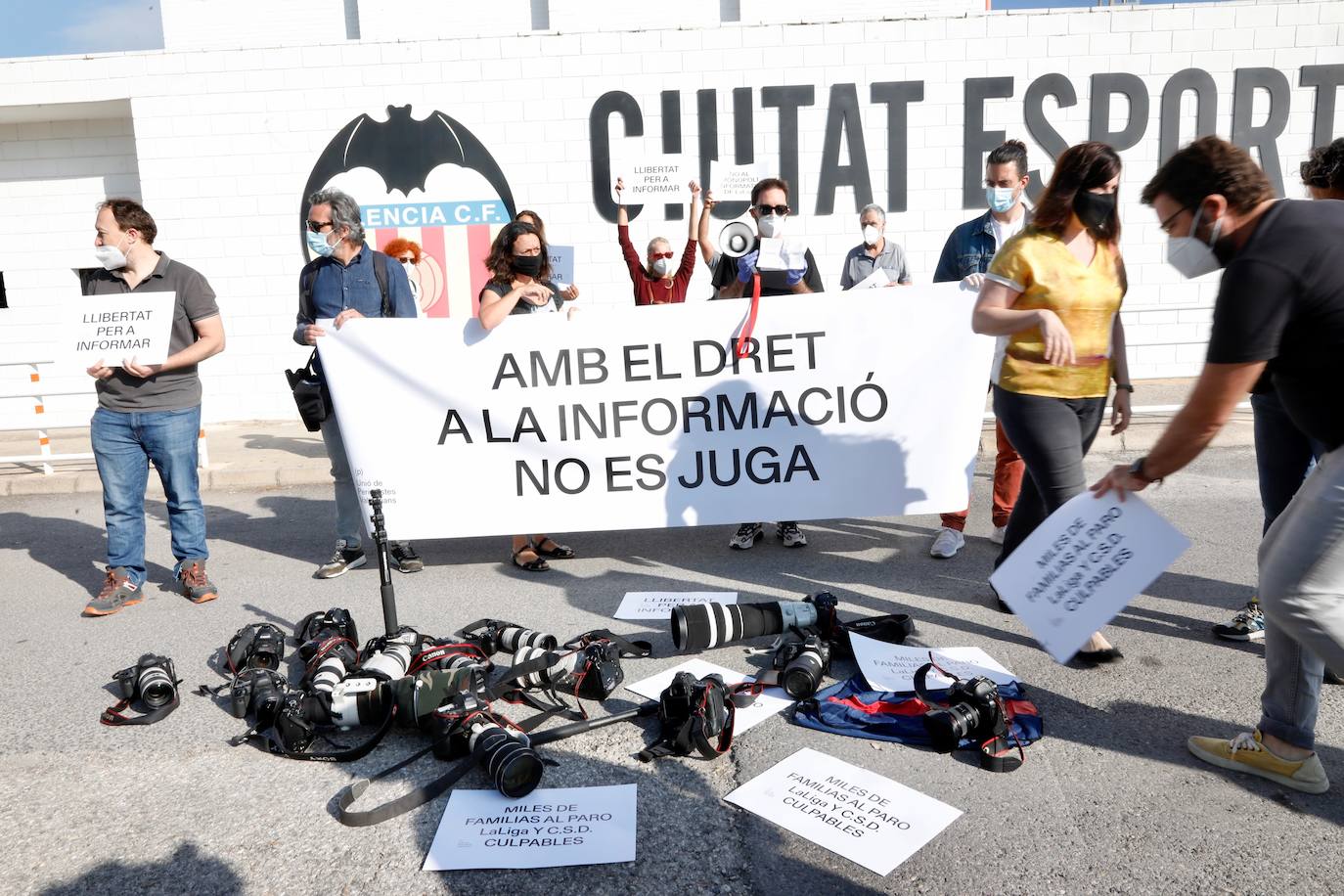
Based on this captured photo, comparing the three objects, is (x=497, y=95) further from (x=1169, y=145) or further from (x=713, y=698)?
(x=713, y=698)

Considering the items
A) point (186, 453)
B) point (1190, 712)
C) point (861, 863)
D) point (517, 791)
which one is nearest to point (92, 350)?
point (186, 453)

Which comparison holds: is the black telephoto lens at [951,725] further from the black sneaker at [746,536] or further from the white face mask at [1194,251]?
the black sneaker at [746,536]

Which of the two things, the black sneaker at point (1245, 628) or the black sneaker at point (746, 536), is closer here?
the black sneaker at point (1245, 628)

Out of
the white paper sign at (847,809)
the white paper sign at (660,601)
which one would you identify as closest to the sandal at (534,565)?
the white paper sign at (660,601)

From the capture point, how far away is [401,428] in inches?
204

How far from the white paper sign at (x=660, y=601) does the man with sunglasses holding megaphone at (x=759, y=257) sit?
0.96 metres

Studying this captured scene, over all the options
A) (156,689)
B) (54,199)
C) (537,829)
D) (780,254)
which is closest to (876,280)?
(780,254)

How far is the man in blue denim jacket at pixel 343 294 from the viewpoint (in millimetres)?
5215

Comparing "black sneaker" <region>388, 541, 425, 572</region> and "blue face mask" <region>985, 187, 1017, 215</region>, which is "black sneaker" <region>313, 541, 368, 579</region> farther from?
"blue face mask" <region>985, 187, 1017, 215</region>

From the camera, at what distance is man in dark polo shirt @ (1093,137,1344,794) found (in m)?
2.32

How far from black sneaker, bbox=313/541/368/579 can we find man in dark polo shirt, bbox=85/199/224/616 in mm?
580

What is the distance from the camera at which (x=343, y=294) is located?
5.35 metres

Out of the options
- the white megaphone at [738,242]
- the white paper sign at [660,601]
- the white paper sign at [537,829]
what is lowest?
the white paper sign at [660,601]

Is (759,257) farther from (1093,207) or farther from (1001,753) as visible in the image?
(1001,753)
